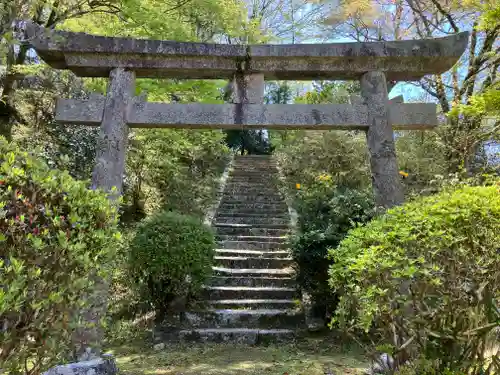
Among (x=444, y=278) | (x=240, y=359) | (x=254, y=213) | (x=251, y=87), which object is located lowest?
(x=240, y=359)

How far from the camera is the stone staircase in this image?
626 cm

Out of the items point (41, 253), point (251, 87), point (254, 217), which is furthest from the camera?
point (254, 217)

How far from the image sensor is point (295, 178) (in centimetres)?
1268

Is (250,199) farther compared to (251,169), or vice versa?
(251,169)

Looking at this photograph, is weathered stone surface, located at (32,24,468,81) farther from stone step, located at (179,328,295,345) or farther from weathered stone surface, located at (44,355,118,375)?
stone step, located at (179,328,295,345)

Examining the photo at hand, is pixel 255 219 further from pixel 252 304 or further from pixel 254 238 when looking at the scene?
pixel 252 304

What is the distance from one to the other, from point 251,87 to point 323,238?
2.53 m

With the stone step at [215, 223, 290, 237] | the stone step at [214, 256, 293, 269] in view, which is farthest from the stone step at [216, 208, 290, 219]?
the stone step at [214, 256, 293, 269]

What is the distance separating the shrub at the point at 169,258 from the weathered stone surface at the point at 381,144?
2.74 meters

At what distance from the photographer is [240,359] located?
534 cm

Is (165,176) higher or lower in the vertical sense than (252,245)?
higher

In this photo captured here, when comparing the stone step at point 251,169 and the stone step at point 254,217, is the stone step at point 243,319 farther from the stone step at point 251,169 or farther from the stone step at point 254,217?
the stone step at point 251,169

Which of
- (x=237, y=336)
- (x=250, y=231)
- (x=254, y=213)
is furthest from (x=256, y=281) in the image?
(x=254, y=213)

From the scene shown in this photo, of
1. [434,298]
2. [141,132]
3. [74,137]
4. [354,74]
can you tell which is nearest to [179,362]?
[434,298]
